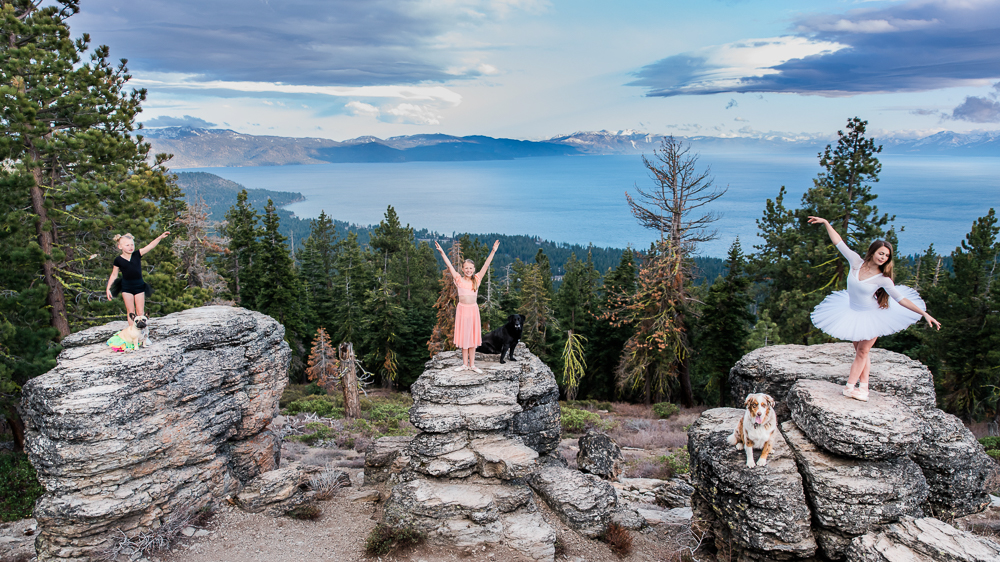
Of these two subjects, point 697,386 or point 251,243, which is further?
point 697,386

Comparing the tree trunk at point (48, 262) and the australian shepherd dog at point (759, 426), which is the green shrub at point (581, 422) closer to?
the australian shepherd dog at point (759, 426)

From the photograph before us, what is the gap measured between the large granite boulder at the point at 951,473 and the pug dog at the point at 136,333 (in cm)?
1567

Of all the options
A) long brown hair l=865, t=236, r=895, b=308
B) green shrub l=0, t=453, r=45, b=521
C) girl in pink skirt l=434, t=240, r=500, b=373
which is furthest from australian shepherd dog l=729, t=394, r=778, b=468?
green shrub l=0, t=453, r=45, b=521

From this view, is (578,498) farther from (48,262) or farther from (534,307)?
(534,307)

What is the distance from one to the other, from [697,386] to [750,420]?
40198 millimetres

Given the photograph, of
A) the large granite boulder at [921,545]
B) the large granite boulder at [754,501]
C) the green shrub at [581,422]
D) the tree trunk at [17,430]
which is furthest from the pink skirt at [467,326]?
the tree trunk at [17,430]

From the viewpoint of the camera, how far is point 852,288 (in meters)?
9.29

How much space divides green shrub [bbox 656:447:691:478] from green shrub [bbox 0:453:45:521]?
19.0 metres

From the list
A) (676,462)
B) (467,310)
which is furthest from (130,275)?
(676,462)

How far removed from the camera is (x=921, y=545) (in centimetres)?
770

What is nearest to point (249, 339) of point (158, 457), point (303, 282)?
point (158, 457)

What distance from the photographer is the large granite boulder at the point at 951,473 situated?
30.0 feet

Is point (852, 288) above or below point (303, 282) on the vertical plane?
above

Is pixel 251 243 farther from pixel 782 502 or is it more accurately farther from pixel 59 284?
pixel 782 502
